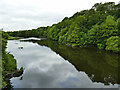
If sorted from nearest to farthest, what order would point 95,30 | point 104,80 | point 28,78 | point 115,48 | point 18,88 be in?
point 18,88 < point 104,80 < point 28,78 < point 115,48 < point 95,30

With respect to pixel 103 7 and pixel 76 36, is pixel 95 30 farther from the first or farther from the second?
pixel 103 7

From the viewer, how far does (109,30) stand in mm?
55281

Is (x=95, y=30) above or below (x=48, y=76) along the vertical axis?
above

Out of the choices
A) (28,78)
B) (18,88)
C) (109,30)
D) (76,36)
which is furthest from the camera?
(76,36)

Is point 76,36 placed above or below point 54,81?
above

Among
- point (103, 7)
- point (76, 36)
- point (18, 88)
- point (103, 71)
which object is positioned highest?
point (103, 7)

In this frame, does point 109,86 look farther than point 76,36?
No

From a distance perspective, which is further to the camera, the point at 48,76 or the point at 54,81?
the point at 48,76

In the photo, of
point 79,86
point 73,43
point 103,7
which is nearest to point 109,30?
point 73,43

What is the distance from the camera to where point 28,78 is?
91.0ft

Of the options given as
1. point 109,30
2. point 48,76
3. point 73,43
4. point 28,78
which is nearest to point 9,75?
point 28,78

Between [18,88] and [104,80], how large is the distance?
67.5 ft

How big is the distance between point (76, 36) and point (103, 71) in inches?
1781

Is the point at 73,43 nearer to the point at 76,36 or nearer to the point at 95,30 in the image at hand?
the point at 76,36
